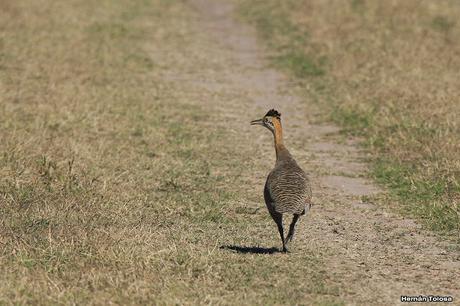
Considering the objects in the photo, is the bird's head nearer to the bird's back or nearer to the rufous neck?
the rufous neck

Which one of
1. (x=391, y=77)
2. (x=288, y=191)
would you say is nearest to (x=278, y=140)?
(x=288, y=191)

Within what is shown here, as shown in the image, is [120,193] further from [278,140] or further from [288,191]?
[288,191]

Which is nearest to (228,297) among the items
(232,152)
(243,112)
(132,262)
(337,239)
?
(132,262)

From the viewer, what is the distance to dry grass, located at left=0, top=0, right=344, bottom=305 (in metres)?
7.19

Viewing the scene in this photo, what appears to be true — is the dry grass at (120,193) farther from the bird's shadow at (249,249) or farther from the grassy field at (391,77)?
the grassy field at (391,77)

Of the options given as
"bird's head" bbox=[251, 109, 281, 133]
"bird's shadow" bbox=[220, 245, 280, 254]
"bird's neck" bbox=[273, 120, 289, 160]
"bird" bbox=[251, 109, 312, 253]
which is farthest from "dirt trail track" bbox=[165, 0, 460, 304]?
"bird's head" bbox=[251, 109, 281, 133]

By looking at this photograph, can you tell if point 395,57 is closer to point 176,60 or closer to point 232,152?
point 176,60

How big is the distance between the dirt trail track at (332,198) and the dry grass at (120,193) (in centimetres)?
30

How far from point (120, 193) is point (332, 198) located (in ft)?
8.22

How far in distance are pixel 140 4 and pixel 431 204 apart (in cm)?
1961

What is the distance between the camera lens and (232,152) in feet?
42.4

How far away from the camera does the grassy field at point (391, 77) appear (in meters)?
11.3

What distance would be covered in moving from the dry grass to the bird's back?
54 centimetres

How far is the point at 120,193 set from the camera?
33.5 ft
